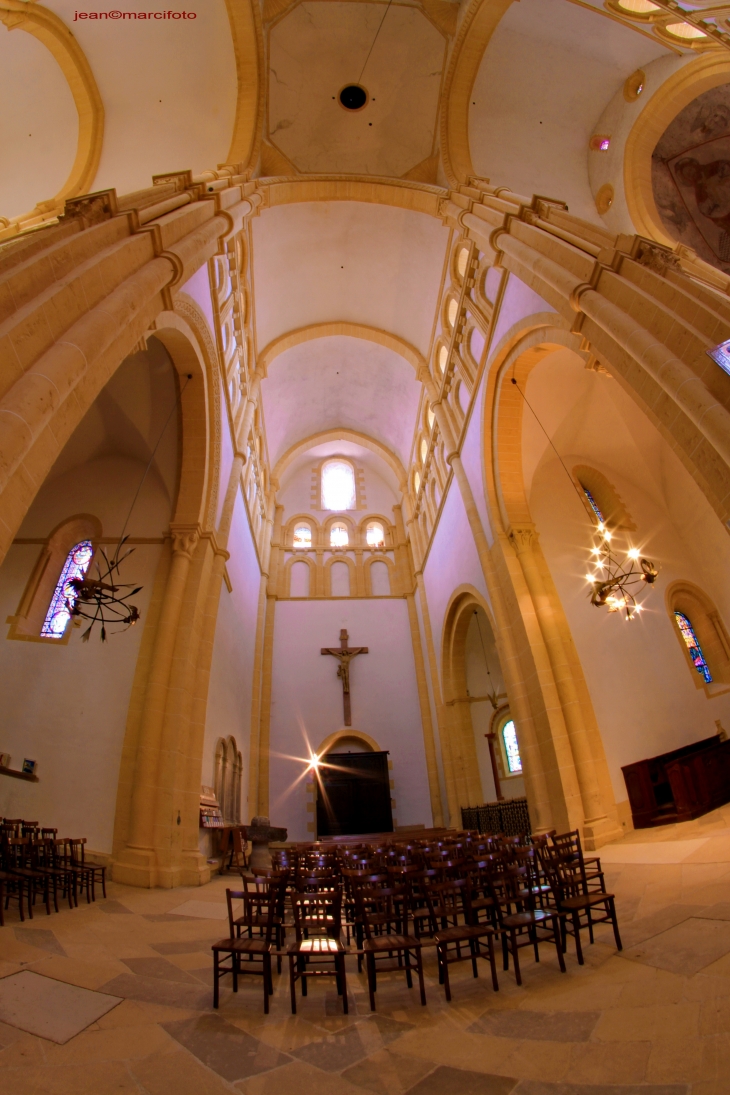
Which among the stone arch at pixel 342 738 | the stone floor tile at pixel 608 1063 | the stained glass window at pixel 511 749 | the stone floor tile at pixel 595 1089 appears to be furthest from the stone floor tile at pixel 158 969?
the stone arch at pixel 342 738

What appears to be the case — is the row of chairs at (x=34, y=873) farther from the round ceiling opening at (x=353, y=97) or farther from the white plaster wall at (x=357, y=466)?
the round ceiling opening at (x=353, y=97)

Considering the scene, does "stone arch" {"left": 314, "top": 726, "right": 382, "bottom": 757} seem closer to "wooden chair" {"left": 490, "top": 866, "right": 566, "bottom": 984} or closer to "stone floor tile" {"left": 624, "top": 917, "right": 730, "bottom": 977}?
"wooden chair" {"left": 490, "top": 866, "right": 566, "bottom": 984}

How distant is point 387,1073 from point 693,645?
11551 mm

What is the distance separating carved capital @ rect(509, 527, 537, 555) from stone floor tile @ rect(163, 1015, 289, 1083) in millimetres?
9260

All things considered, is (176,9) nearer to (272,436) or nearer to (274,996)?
(272,436)

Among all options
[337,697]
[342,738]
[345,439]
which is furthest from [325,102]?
[342,738]

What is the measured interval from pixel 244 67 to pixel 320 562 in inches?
561

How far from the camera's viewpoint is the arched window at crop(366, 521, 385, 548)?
69.4ft

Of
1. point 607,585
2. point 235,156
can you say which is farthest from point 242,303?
point 607,585

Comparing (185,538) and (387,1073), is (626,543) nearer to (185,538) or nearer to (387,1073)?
(185,538)

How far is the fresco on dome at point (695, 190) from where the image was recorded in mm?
10977

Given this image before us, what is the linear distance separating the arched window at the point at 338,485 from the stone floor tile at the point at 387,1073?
19678 mm

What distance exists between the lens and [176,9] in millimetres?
10711

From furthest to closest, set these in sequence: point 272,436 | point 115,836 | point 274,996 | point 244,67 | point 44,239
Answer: point 272,436, point 244,67, point 115,836, point 44,239, point 274,996
